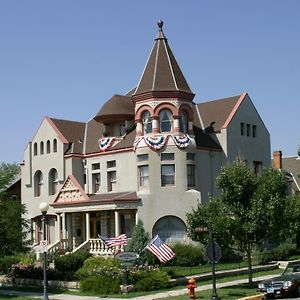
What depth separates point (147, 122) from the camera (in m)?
42.8

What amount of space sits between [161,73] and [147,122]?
367cm

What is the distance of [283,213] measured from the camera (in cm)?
2812

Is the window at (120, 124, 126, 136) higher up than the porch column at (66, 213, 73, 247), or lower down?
higher up

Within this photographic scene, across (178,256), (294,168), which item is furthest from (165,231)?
(294,168)

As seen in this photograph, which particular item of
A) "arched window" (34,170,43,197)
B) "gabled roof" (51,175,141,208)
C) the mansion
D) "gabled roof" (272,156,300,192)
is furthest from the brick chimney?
"arched window" (34,170,43,197)

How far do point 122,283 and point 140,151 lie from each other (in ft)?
50.1

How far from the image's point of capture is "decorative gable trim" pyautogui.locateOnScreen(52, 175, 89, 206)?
44531 millimetres

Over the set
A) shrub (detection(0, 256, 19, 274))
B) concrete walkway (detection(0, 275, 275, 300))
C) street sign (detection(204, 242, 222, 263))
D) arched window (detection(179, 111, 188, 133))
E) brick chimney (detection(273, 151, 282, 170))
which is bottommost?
concrete walkway (detection(0, 275, 275, 300))

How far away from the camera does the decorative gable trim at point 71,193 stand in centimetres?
4453

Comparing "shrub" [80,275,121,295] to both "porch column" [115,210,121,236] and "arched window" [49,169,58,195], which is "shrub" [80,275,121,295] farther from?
"arched window" [49,169,58,195]

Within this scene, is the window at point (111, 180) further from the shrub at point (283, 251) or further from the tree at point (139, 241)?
the shrub at point (283, 251)

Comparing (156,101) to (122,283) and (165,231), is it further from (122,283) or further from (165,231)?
(122,283)

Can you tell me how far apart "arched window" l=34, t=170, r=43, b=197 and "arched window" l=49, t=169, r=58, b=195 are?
50.6 inches

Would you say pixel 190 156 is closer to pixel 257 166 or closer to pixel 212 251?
pixel 257 166
